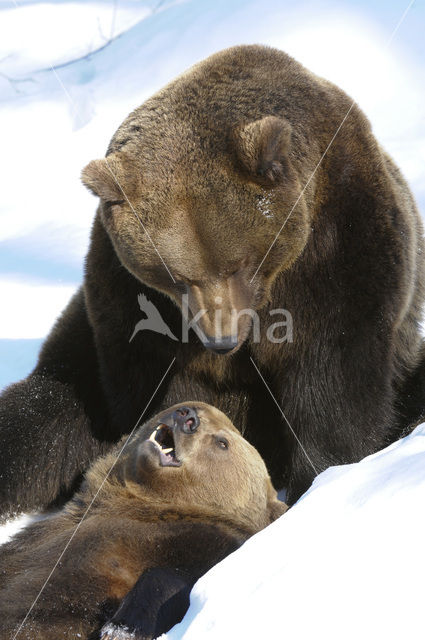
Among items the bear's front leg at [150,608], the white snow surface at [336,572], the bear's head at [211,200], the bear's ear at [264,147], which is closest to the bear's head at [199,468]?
the bear's head at [211,200]

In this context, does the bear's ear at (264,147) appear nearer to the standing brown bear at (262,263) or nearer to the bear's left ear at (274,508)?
the standing brown bear at (262,263)

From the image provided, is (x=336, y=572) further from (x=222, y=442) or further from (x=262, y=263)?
(x=262, y=263)

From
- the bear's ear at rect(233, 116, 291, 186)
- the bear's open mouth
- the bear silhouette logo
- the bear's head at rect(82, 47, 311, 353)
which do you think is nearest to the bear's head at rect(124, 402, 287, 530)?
the bear's open mouth

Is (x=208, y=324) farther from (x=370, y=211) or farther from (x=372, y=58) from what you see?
(x=372, y=58)

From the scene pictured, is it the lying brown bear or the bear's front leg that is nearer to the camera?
the bear's front leg

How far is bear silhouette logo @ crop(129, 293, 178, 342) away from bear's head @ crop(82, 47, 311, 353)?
1.08ft

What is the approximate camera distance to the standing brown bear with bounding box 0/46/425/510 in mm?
4785

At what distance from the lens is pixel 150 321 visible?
17.7 ft

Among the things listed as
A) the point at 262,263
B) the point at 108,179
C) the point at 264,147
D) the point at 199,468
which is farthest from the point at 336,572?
the point at 108,179

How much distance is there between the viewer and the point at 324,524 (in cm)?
326

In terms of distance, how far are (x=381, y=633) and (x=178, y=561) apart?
1389 millimetres

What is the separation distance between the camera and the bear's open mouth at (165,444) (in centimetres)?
455

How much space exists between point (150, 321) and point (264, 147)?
1.24 meters

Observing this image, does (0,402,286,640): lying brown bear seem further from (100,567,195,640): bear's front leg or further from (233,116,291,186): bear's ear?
(233,116,291,186): bear's ear
